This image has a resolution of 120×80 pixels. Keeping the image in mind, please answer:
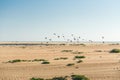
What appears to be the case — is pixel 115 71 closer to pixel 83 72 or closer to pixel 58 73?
pixel 83 72

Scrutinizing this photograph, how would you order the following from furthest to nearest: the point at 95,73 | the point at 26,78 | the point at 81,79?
1. the point at 95,73
2. the point at 26,78
3. the point at 81,79

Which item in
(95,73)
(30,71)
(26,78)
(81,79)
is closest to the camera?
(81,79)

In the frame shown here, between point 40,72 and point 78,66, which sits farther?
point 78,66

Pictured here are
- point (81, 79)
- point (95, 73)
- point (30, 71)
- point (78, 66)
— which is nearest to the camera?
point (81, 79)

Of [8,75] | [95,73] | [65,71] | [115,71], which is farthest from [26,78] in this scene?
[115,71]

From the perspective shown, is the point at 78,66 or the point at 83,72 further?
the point at 78,66

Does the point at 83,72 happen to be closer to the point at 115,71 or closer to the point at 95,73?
the point at 95,73

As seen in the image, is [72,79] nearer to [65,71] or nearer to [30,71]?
[65,71]

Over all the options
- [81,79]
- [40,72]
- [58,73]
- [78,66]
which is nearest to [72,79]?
[81,79]

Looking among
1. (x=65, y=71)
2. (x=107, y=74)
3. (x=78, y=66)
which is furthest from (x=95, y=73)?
(x=78, y=66)
